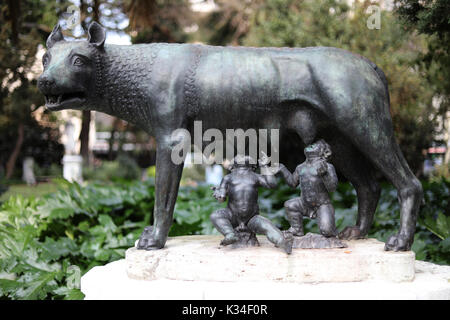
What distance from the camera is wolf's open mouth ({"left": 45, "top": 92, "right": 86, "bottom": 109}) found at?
11.7 feet

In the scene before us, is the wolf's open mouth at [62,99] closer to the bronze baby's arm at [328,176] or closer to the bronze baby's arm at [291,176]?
the bronze baby's arm at [291,176]

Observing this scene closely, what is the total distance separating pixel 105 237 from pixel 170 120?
251cm

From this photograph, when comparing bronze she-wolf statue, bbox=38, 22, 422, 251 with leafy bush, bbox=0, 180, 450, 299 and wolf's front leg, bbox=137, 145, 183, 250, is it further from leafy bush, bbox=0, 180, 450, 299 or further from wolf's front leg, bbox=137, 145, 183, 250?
leafy bush, bbox=0, 180, 450, 299

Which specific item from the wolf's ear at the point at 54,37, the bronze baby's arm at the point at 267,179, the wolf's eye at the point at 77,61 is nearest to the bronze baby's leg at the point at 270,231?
the bronze baby's arm at the point at 267,179

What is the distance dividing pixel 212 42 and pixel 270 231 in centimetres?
1645

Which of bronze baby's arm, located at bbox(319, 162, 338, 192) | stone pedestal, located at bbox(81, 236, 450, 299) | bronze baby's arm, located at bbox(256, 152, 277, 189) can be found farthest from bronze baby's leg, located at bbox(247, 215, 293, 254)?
bronze baby's arm, located at bbox(319, 162, 338, 192)

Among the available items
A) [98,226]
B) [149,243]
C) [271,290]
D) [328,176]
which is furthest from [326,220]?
[98,226]

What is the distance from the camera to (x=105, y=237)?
555cm

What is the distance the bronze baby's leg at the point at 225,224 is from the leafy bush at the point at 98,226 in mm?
1359

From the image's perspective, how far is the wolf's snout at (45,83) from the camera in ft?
11.3

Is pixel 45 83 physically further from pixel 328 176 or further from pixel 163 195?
pixel 328 176

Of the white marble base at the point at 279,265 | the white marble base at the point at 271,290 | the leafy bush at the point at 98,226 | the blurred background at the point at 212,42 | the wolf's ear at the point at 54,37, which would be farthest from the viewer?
the blurred background at the point at 212,42

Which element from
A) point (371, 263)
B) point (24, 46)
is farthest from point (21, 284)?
point (24, 46)
